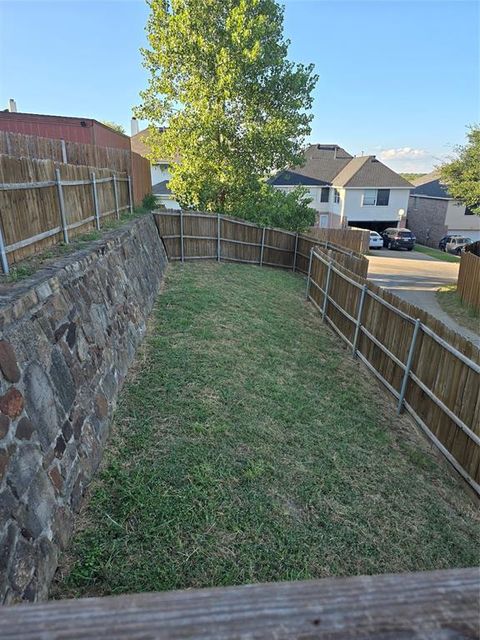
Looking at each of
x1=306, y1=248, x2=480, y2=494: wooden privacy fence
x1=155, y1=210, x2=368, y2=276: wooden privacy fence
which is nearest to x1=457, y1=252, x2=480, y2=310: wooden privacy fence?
x1=155, y1=210, x2=368, y2=276: wooden privacy fence

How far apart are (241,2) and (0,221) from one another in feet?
46.3

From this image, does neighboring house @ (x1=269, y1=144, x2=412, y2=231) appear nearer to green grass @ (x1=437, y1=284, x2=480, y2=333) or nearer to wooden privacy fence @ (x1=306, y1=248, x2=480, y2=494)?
green grass @ (x1=437, y1=284, x2=480, y2=333)

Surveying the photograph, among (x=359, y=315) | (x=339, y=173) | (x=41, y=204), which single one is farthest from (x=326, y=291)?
(x=339, y=173)

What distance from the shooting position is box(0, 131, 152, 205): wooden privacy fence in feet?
22.4

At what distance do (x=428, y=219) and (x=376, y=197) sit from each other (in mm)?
6655

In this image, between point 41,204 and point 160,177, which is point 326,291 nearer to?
point 41,204

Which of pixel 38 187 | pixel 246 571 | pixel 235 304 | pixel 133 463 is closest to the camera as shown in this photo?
pixel 246 571

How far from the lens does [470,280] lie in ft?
48.5

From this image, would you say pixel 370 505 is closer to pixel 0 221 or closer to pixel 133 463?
pixel 133 463

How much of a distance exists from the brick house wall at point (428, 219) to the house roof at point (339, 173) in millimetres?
3998

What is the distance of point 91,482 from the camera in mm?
3713

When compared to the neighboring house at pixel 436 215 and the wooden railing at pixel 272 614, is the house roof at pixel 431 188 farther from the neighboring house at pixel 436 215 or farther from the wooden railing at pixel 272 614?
the wooden railing at pixel 272 614

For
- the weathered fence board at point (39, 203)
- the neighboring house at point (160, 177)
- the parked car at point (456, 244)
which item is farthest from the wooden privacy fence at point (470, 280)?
the parked car at point (456, 244)

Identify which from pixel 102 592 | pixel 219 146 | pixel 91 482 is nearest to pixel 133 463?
pixel 91 482
